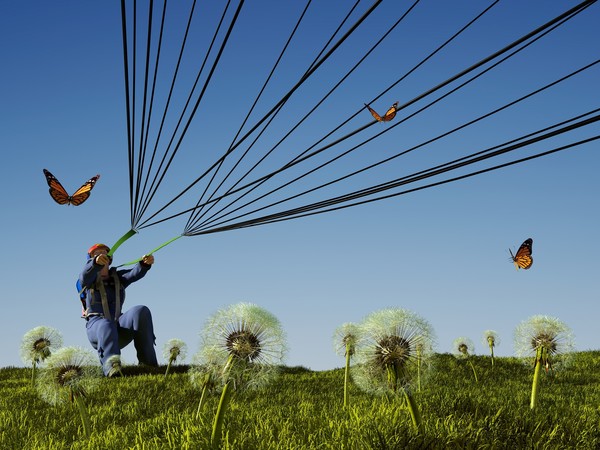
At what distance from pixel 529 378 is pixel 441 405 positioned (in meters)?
7.39

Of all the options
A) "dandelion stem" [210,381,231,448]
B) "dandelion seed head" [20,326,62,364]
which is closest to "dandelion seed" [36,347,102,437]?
"dandelion stem" [210,381,231,448]

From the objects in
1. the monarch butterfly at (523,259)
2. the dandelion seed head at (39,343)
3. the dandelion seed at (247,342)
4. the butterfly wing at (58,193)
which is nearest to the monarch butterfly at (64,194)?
the butterfly wing at (58,193)

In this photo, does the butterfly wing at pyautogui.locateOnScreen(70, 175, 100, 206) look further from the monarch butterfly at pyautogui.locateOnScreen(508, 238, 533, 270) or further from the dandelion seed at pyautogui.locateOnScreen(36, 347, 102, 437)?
the monarch butterfly at pyautogui.locateOnScreen(508, 238, 533, 270)

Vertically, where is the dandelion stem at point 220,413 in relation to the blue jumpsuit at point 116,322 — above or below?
below

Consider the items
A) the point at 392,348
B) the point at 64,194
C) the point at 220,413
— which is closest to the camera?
the point at 220,413

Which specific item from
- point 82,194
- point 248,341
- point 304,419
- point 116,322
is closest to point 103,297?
point 116,322

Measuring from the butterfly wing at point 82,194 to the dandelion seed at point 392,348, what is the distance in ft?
19.9

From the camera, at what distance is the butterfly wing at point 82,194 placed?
9094 millimetres

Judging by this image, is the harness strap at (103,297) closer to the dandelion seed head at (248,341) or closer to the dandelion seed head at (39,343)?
the dandelion seed head at (39,343)

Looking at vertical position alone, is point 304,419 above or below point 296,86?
below

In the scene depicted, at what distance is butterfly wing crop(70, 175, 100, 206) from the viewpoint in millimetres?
9094

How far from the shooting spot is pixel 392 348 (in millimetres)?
4285

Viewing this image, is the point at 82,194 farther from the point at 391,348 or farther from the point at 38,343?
the point at 391,348

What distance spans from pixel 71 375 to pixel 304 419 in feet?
7.64
